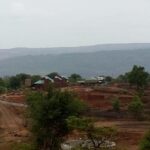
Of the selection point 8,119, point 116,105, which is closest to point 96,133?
point 116,105

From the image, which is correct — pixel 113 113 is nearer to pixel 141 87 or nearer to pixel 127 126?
pixel 127 126

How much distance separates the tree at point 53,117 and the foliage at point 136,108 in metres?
24.5

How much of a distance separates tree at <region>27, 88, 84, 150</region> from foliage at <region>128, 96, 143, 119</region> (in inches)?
965

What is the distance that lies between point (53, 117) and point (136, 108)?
1046 inches

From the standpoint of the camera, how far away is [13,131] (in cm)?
5500

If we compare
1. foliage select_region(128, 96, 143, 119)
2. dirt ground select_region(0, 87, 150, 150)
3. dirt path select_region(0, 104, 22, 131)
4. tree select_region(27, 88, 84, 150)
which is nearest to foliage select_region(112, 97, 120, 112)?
dirt ground select_region(0, 87, 150, 150)

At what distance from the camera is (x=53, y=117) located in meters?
34.6

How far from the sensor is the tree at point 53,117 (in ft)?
115

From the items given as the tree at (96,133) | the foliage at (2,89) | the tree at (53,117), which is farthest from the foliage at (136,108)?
the foliage at (2,89)

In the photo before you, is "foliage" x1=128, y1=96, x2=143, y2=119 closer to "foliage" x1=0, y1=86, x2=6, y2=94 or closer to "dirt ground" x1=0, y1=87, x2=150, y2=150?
"dirt ground" x1=0, y1=87, x2=150, y2=150

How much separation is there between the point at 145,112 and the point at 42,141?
1246 inches

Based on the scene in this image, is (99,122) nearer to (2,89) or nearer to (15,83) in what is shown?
(2,89)

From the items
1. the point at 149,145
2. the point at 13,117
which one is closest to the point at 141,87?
the point at 13,117

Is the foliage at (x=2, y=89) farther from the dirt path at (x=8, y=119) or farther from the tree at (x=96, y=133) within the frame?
the tree at (x=96, y=133)
